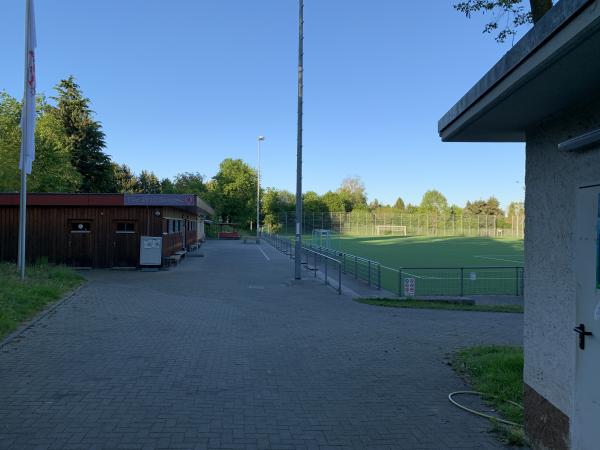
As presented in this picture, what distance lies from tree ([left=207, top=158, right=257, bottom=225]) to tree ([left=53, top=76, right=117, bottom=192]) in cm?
3091

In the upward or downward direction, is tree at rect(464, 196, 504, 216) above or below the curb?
above

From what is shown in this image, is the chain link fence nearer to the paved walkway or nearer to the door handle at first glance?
the paved walkway

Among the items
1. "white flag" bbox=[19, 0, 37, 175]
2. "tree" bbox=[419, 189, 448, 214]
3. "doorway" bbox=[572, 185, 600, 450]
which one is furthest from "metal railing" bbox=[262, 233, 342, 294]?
"tree" bbox=[419, 189, 448, 214]

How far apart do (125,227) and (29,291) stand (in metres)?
10.2

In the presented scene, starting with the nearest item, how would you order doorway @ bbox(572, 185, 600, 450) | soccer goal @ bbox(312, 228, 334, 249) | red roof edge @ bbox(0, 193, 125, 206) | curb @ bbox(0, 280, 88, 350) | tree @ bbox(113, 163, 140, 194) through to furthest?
doorway @ bbox(572, 185, 600, 450) < curb @ bbox(0, 280, 88, 350) < red roof edge @ bbox(0, 193, 125, 206) < soccer goal @ bbox(312, 228, 334, 249) < tree @ bbox(113, 163, 140, 194)

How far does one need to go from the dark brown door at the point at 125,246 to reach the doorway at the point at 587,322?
20152 mm

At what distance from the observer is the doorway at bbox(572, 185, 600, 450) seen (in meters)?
3.43

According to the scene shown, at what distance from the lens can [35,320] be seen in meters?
9.73

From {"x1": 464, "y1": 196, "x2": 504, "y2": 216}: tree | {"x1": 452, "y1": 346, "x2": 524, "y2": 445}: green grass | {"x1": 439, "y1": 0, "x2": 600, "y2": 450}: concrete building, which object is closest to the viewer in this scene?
{"x1": 439, "y1": 0, "x2": 600, "y2": 450}: concrete building

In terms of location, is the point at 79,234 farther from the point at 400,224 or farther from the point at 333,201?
the point at 333,201

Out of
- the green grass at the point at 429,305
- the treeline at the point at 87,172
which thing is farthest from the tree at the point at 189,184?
the green grass at the point at 429,305

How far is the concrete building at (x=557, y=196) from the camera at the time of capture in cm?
306

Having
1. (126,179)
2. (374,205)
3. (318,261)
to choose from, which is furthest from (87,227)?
(374,205)

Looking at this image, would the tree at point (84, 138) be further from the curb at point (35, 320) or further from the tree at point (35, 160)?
the curb at point (35, 320)
